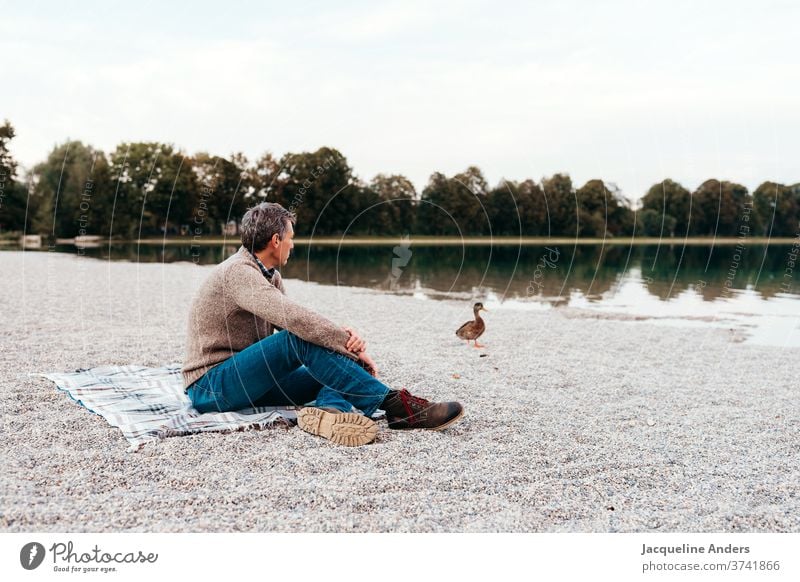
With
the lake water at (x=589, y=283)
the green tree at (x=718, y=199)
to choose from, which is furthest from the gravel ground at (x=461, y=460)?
the green tree at (x=718, y=199)

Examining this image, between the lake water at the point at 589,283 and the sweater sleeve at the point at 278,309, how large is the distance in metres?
5.82

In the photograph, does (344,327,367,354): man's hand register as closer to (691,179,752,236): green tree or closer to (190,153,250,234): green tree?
(190,153,250,234): green tree

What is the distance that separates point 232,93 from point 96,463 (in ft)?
17.3

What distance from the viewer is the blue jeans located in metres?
4.90

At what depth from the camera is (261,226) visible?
5.03 metres

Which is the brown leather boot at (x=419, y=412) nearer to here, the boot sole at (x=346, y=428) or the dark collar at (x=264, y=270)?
the boot sole at (x=346, y=428)

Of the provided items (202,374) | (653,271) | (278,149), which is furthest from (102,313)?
(653,271)

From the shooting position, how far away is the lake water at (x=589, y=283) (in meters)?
17.4

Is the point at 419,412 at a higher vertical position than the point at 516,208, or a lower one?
lower

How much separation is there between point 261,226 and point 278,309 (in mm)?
728

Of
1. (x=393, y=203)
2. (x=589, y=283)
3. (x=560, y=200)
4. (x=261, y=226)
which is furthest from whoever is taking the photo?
(x=589, y=283)

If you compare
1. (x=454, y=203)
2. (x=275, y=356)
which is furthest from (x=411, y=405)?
(x=454, y=203)

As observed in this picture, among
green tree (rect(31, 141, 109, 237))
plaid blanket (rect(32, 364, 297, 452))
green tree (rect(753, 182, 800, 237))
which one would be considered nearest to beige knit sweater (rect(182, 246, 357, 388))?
plaid blanket (rect(32, 364, 297, 452))

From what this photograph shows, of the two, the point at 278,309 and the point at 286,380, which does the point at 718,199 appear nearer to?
the point at 286,380
